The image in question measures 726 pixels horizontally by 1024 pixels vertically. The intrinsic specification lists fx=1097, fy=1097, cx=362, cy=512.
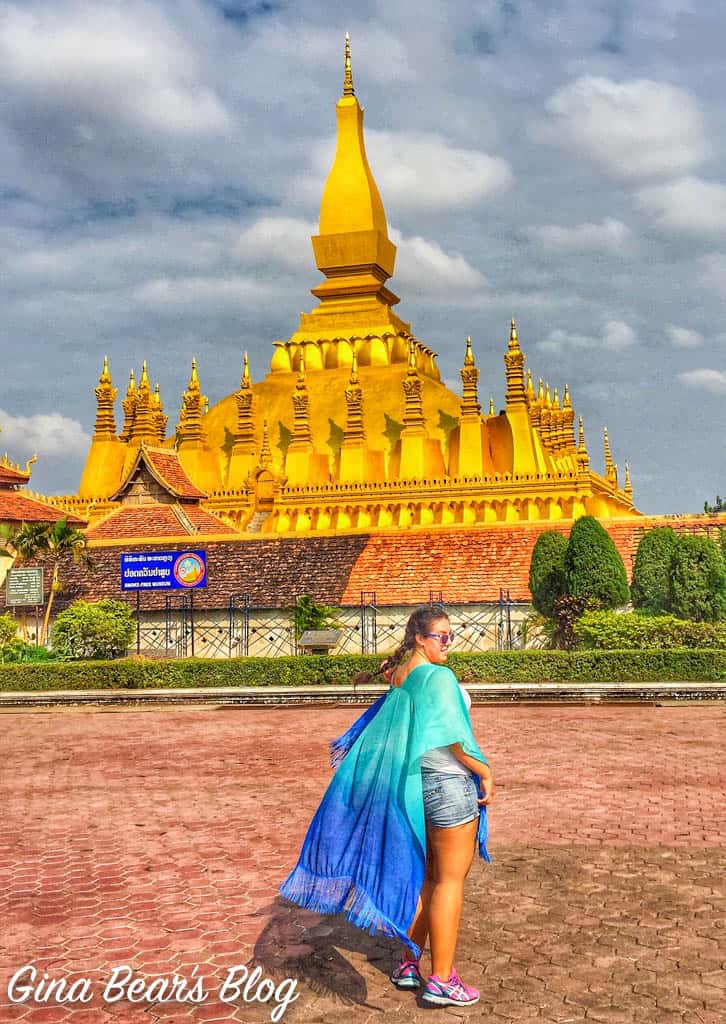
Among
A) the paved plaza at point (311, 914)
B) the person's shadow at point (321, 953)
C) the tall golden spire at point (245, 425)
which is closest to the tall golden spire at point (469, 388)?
the tall golden spire at point (245, 425)

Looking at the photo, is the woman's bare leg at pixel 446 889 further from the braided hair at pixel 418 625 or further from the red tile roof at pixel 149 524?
the red tile roof at pixel 149 524

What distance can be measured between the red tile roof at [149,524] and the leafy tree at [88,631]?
16.3 feet

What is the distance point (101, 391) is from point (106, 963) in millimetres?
42368

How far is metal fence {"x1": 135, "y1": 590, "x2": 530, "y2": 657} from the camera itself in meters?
27.0

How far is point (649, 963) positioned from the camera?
246 inches

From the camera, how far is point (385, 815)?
5.67 meters

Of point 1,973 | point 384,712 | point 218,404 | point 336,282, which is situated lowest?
point 1,973

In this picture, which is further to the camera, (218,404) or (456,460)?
(218,404)

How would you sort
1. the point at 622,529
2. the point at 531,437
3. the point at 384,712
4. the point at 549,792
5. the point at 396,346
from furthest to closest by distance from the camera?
the point at 396,346 < the point at 531,437 < the point at 622,529 < the point at 549,792 < the point at 384,712

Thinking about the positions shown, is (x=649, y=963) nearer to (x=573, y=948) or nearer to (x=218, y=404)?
(x=573, y=948)

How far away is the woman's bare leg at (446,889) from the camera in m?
5.59

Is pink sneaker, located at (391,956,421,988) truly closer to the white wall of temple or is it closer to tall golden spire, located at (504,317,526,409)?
the white wall of temple

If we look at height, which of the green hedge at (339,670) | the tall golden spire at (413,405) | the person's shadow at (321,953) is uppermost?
the tall golden spire at (413,405)

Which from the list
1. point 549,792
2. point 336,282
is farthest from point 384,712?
point 336,282
